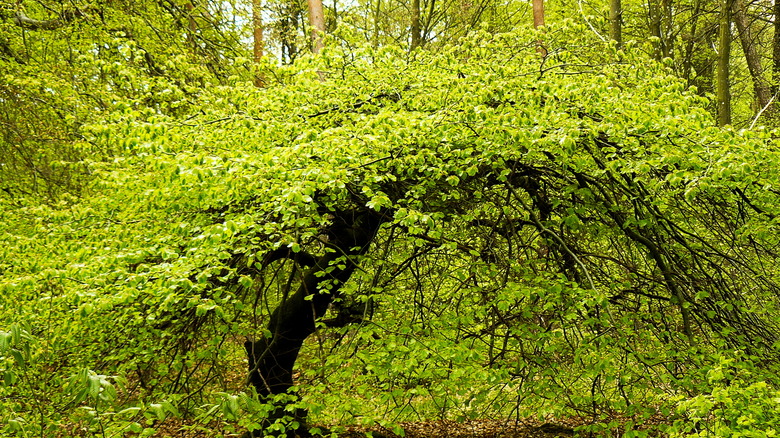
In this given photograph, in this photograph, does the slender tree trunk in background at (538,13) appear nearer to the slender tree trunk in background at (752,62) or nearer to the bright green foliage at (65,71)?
the slender tree trunk in background at (752,62)

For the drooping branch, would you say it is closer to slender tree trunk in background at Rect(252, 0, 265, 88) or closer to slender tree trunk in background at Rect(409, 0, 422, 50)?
slender tree trunk in background at Rect(252, 0, 265, 88)

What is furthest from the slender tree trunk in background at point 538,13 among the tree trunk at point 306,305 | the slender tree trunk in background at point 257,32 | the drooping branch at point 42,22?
the drooping branch at point 42,22

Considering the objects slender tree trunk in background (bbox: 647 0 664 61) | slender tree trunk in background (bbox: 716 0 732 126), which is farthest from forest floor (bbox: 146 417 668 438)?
slender tree trunk in background (bbox: 647 0 664 61)

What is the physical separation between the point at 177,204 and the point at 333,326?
6.33 feet

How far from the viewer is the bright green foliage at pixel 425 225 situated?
3.90m

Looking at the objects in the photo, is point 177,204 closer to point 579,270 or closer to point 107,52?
point 579,270

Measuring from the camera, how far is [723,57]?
31.9ft

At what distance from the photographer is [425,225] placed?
15.0 ft

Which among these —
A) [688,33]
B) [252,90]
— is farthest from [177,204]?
[688,33]

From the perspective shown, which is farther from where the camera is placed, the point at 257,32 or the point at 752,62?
the point at 257,32

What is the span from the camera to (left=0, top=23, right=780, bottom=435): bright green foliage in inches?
154

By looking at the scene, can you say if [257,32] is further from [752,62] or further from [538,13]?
[752,62]

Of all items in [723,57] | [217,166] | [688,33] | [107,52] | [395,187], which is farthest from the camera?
[688,33]

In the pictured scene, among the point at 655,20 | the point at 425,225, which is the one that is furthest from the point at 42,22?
the point at 655,20
